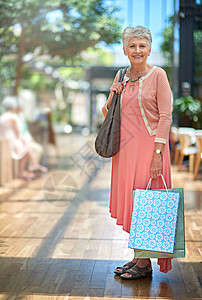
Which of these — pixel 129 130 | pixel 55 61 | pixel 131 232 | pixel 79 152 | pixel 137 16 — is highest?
pixel 137 16

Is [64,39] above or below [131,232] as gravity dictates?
above

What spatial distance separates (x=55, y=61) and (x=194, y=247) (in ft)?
21.5

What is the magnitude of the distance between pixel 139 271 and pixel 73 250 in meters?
0.79

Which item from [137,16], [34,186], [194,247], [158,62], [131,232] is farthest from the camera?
[158,62]

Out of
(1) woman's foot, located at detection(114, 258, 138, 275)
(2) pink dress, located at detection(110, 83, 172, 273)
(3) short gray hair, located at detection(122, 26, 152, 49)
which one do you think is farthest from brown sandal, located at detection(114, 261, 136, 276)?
(3) short gray hair, located at detection(122, 26, 152, 49)

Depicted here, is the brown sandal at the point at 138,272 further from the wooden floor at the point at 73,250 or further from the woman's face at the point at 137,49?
the woman's face at the point at 137,49

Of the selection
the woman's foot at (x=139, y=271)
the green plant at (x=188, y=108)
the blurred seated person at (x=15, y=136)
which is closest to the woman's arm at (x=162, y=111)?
the woman's foot at (x=139, y=271)

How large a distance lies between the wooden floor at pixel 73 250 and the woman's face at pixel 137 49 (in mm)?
1339

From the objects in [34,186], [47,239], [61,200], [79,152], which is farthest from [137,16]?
[47,239]

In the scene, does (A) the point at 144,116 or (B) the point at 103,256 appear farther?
(B) the point at 103,256

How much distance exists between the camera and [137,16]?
10.3 m

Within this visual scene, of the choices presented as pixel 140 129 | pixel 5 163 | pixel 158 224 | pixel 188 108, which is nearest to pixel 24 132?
pixel 5 163

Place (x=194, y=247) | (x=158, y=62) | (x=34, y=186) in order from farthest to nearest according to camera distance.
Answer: (x=158, y=62) < (x=34, y=186) < (x=194, y=247)

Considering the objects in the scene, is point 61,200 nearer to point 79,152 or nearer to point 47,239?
point 47,239
